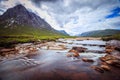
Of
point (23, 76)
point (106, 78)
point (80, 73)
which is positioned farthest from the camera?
point (80, 73)

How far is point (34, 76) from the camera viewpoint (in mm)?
17172

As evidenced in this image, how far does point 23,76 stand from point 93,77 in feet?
36.5

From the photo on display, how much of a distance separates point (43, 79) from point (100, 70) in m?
10.1

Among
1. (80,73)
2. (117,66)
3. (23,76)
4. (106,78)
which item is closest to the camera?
(106,78)

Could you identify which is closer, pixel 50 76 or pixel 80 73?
pixel 50 76

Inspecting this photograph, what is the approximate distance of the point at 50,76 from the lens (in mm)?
17156

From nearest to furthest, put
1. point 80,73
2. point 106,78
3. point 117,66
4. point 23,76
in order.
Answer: point 106,78, point 23,76, point 80,73, point 117,66

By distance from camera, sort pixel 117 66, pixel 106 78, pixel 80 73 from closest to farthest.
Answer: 1. pixel 106 78
2. pixel 80 73
3. pixel 117 66

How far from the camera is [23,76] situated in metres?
17.2

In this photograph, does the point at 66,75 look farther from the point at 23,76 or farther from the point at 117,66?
the point at 117,66

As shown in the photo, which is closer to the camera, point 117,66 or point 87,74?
point 87,74

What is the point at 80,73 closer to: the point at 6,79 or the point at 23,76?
the point at 23,76

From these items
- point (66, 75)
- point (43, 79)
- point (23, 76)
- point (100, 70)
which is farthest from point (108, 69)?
point (23, 76)

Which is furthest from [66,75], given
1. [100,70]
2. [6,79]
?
[6,79]
